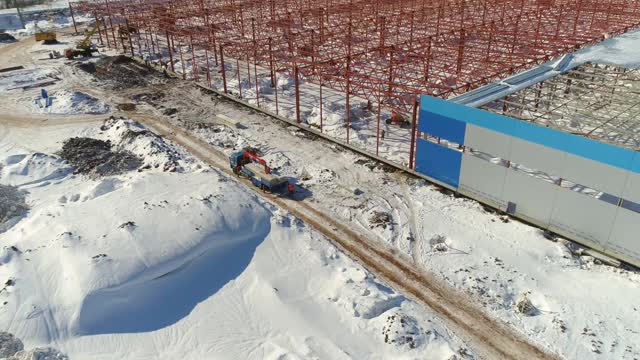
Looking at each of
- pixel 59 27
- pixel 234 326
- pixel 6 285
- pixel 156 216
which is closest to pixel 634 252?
pixel 234 326

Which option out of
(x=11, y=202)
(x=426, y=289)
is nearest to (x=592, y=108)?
(x=426, y=289)

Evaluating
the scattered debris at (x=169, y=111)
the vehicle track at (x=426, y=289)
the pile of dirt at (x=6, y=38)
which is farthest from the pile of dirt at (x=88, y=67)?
the vehicle track at (x=426, y=289)

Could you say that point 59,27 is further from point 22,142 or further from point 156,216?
point 156,216

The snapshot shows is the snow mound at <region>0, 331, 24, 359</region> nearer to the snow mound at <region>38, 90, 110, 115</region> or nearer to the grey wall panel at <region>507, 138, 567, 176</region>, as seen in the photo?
the grey wall panel at <region>507, 138, 567, 176</region>

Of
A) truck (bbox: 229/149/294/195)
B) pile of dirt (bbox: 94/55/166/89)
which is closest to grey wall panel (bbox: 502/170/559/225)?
truck (bbox: 229/149/294/195)

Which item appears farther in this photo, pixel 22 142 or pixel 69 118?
pixel 69 118

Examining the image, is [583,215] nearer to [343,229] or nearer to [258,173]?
[343,229]
